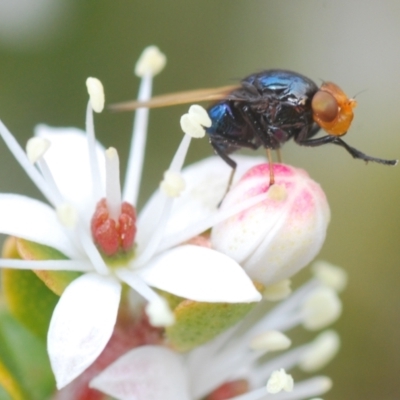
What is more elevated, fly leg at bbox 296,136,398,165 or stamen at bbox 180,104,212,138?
stamen at bbox 180,104,212,138

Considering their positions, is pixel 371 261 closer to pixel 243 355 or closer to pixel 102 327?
pixel 243 355

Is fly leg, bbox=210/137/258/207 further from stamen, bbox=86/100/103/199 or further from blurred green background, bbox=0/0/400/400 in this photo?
blurred green background, bbox=0/0/400/400

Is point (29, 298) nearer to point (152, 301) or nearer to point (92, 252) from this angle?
point (92, 252)

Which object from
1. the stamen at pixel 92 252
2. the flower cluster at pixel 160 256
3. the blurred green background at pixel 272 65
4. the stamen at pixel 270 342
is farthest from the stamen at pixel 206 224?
the blurred green background at pixel 272 65

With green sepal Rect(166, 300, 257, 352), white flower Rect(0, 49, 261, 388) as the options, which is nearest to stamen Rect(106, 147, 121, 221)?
white flower Rect(0, 49, 261, 388)

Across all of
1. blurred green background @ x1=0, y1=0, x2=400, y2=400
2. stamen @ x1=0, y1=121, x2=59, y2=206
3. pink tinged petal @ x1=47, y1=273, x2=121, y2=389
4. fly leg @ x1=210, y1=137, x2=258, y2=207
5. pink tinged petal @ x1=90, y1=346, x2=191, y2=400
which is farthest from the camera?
blurred green background @ x1=0, y1=0, x2=400, y2=400

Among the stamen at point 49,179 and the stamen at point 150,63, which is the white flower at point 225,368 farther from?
the stamen at point 150,63

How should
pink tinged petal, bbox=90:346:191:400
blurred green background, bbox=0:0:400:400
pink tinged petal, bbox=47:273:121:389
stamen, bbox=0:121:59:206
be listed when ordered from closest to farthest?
pink tinged petal, bbox=47:273:121:389 < pink tinged petal, bbox=90:346:191:400 < stamen, bbox=0:121:59:206 < blurred green background, bbox=0:0:400:400
